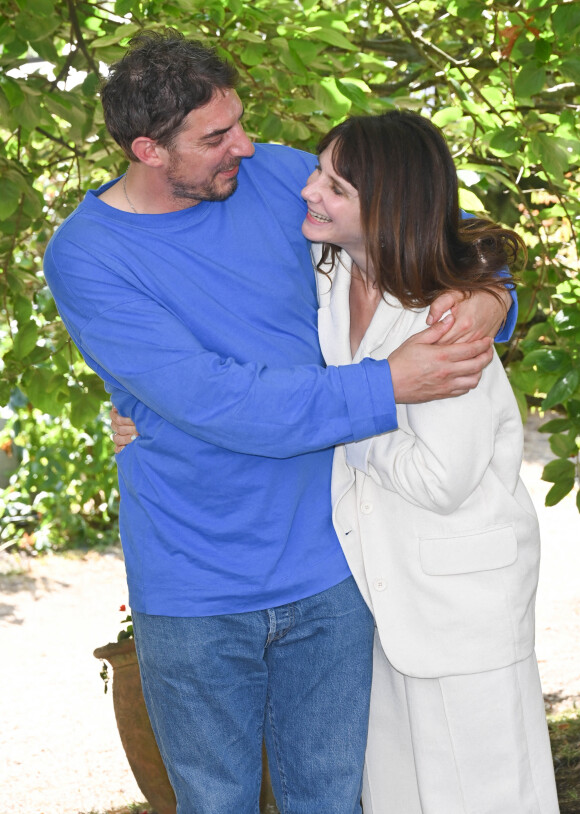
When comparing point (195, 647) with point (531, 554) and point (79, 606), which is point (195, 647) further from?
point (79, 606)

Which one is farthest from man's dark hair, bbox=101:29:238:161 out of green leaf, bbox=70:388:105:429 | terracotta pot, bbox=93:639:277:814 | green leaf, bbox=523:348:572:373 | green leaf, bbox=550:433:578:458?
terracotta pot, bbox=93:639:277:814

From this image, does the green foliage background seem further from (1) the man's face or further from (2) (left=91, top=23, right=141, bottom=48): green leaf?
(1) the man's face

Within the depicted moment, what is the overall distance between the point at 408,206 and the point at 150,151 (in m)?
0.47

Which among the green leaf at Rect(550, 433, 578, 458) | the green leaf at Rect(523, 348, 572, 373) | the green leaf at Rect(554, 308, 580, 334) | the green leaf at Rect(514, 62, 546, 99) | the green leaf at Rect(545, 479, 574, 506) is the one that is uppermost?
the green leaf at Rect(514, 62, 546, 99)

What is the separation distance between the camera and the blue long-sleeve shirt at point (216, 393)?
172 cm

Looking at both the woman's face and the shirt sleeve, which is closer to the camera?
the shirt sleeve

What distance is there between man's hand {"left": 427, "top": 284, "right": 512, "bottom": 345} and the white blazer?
0.08 meters

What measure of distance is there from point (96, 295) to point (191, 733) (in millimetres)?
805

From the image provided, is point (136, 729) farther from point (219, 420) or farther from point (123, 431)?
point (219, 420)

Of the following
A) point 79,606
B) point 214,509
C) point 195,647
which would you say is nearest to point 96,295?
point 214,509

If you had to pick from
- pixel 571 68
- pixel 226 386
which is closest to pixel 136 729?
pixel 226 386

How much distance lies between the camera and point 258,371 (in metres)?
1.74

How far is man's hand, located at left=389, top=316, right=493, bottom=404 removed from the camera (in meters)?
1.73

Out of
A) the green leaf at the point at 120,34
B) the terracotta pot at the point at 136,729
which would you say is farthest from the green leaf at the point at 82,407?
the green leaf at the point at 120,34
